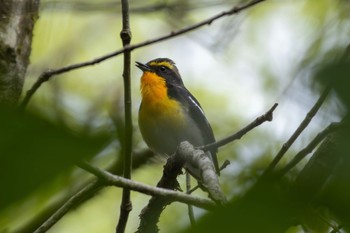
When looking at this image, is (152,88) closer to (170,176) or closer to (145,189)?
(170,176)

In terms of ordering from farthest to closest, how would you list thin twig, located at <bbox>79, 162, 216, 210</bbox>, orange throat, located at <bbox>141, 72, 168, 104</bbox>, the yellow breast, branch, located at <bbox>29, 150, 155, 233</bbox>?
orange throat, located at <bbox>141, 72, 168, 104</bbox>
the yellow breast
branch, located at <bbox>29, 150, 155, 233</bbox>
thin twig, located at <bbox>79, 162, 216, 210</bbox>

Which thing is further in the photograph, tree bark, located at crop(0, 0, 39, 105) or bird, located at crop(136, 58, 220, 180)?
bird, located at crop(136, 58, 220, 180)

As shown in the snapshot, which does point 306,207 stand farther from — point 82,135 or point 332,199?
point 82,135

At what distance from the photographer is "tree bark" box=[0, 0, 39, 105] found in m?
3.18

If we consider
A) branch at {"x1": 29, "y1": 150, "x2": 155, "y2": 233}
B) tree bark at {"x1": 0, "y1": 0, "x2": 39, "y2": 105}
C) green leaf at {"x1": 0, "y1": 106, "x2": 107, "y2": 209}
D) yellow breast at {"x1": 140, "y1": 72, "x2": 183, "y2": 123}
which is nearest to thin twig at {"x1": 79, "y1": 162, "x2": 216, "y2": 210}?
branch at {"x1": 29, "y1": 150, "x2": 155, "y2": 233}

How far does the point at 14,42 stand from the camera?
3.25m

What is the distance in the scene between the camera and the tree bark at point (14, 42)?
10.4 feet

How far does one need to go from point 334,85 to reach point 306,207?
9cm

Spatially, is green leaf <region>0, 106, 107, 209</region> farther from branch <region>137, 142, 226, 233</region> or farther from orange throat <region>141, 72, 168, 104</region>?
orange throat <region>141, 72, 168, 104</region>

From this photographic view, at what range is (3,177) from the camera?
437 mm

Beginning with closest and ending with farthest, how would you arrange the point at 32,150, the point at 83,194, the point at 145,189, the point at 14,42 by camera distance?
the point at 32,150, the point at 145,189, the point at 83,194, the point at 14,42

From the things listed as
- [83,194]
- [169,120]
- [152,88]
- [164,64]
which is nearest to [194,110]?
[169,120]

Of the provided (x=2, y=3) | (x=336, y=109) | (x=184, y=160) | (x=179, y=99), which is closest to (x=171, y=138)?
(x=179, y=99)

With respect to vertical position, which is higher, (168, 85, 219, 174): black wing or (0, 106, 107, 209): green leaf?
(0, 106, 107, 209): green leaf
